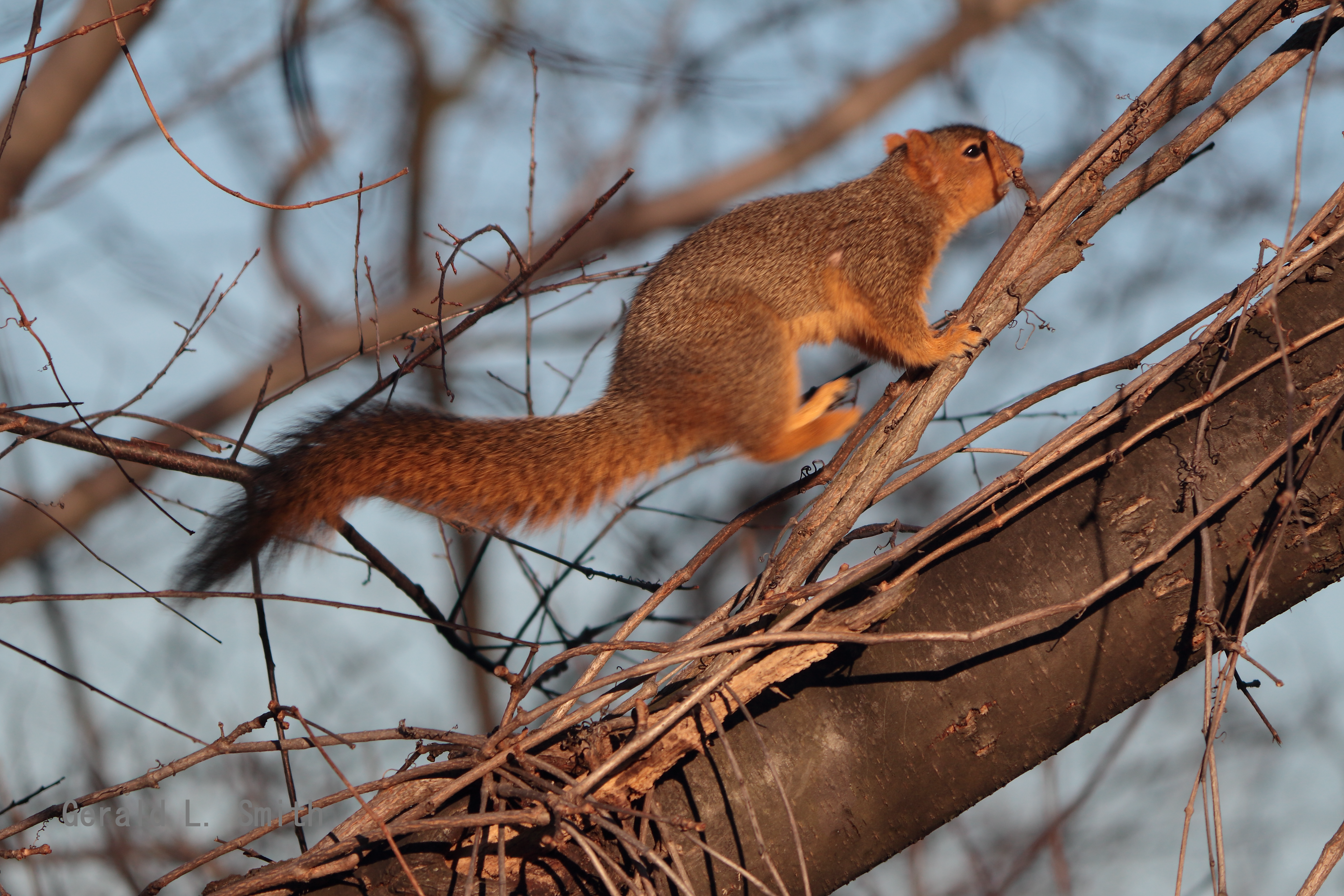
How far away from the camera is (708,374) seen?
6.79ft

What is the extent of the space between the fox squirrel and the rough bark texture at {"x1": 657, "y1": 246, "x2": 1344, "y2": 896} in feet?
1.68

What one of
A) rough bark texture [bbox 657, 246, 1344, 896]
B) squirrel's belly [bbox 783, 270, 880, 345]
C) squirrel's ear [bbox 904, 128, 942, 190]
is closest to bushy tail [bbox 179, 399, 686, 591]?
squirrel's belly [bbox 783, 270, 880, 345]

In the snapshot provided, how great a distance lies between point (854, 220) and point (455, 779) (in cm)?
168

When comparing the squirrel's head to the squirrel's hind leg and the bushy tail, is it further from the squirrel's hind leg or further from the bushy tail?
the bushy tail

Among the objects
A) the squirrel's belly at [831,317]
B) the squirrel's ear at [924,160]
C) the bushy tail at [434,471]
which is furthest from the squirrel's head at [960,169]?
the bushy tail at [434,471]

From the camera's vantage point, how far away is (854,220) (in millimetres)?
2361

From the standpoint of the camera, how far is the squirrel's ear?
2445 mm

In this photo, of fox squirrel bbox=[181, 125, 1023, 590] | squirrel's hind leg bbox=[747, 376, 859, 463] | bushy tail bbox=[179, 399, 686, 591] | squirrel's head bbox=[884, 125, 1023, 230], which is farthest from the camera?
squirrel's head bbox=[884, 125, 1023, 230]

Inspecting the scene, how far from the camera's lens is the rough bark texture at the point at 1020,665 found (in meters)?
1.18

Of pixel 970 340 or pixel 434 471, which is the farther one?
pixel 434 471

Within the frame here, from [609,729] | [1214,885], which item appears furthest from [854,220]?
[1214,885]

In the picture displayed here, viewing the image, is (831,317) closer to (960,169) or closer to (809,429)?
(809,429)

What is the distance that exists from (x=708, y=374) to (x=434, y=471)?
622 millimetres

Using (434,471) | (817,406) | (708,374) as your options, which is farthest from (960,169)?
(434,471)
